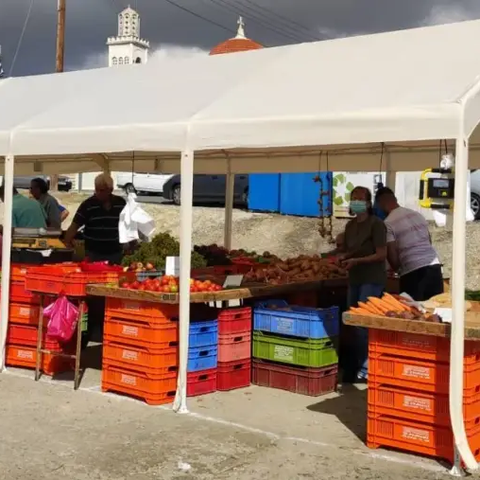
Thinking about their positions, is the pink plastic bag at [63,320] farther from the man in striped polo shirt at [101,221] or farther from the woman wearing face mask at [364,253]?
the woman wearing face mask at [364,253]

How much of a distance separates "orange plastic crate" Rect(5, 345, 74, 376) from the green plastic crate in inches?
80.7

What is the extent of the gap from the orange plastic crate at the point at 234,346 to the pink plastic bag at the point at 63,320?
1458 millimetres

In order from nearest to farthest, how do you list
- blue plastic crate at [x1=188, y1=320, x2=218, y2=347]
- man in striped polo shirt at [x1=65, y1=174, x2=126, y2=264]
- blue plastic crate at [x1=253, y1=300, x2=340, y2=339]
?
1. blue plastic crate at [x1=188, y1=320, x2=218, y2=347]
2. blue plastic crate at [x1=253, y1=300, x2=340, y2=339]
3. man in striped polo shirt at [x1=65, y1=174, x2=126, y2=264]

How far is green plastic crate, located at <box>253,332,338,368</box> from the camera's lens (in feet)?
24.3

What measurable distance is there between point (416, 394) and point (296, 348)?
2.11m

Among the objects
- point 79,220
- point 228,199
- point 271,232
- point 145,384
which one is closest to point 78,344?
point 145,384

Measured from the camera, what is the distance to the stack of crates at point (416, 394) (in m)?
5.36

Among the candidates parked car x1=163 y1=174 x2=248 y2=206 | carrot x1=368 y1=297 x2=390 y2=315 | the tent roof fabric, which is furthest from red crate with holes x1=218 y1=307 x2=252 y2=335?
parked car x1=163 y1=174 x2=248 y2=206

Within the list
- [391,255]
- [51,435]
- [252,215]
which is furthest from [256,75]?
[252,215]

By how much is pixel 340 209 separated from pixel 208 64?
13543 mm

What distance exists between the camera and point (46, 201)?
468 inches

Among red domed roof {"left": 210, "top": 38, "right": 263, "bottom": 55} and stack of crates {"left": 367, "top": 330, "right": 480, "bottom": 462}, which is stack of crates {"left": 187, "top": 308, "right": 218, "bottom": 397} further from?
red domed roof {"left": 210, "top": 38, "right": 263, "bottom": 55}

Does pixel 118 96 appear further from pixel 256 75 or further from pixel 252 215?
pixel 252 215

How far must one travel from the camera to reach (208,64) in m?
8.34
